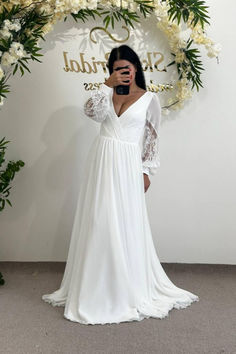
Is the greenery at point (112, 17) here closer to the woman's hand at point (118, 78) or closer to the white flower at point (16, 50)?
the white flower at point (16, 50)

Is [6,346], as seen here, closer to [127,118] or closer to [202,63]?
[127,118]

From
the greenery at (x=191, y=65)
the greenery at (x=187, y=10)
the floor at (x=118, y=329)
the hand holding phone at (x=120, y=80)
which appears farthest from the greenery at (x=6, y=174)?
the greenery at (x=187, y=10)

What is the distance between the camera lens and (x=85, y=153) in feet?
10.8

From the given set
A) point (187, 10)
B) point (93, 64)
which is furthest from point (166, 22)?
point (93, 64)

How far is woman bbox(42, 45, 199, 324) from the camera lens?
243 centimetres

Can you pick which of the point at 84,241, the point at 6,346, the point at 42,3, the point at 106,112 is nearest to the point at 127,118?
the point at 106,112

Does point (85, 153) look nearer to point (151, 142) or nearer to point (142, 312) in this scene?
point (151, 142)

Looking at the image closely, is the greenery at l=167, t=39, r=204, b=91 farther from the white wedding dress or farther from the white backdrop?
the white wedding dress

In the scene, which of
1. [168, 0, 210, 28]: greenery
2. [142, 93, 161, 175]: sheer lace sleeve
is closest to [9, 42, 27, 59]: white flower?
[142, 93, 161, 175]: sheer lace sleeve

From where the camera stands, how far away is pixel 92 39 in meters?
3.19

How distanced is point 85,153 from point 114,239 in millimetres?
1053

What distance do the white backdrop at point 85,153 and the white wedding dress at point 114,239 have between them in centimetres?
61

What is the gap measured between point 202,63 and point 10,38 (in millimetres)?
1511

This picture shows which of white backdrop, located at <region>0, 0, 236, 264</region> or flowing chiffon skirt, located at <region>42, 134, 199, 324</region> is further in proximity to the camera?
white backdrop, located at <region>0, 0, 236, 264</region>
